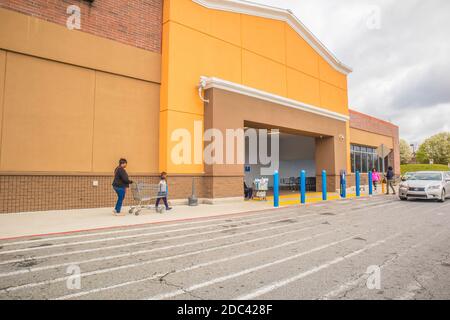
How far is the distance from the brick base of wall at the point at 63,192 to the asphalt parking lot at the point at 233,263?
4.04 meters

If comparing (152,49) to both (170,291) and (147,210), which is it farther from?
(170,291)

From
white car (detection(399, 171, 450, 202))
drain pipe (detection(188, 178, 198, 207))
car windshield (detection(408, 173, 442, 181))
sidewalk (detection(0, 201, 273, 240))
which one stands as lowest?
sidewalk (detection(0, 201, 273, 240))

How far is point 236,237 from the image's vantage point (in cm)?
666

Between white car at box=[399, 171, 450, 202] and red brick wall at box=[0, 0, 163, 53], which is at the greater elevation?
red brick wall at box=[0, 0, 163, 53]

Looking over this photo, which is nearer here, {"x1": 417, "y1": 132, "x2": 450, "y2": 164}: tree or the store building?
the store building

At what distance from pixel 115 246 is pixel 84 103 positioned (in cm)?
734

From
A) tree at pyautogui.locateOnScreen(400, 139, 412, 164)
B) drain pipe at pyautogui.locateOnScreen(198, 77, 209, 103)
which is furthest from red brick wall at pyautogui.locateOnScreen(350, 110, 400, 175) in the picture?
tree at pyautogui.locateOnScreen(400, 139, 412, 164)

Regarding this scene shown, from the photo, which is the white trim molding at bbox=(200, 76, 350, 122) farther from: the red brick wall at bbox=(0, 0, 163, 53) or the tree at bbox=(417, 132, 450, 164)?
the tree at bbox=(417, 132, 450, 164)

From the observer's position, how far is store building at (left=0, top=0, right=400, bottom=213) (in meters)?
9.95

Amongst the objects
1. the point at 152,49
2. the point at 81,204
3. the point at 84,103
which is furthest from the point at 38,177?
the point at 152,49

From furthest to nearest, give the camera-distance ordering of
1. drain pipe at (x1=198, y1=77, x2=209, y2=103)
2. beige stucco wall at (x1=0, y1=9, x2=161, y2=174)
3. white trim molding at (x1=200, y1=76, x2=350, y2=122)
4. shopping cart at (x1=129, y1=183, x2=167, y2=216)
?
white trim molding at (x1=200, y1=76, x2=350, y2=122) < drain pipe at (x1=198, y1=77, x2=209, y2=103) < shopping cart at (x1=129, y1=183, x2=167, y2=216) < beige stucco wall at (x1=0, y1=9, x2=161, y2=174)

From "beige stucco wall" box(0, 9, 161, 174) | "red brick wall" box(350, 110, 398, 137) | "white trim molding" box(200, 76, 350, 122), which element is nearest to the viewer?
"beige stucco wall" box(0, 9, 161, 174)

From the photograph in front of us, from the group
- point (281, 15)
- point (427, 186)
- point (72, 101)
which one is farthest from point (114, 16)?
point (427, 186)

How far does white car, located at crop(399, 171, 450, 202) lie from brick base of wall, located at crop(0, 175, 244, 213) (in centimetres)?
958
